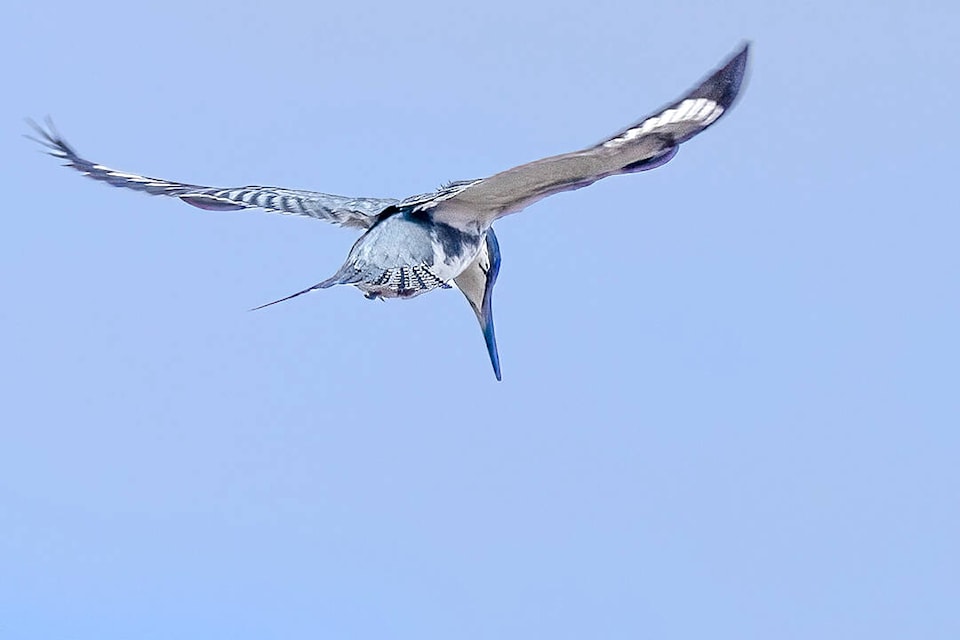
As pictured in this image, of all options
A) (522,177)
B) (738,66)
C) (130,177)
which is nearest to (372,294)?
(522,177)

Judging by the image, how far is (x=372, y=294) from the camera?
3.51 m

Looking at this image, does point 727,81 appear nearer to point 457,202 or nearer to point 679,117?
→ point 679,117

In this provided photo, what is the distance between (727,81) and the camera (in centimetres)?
323

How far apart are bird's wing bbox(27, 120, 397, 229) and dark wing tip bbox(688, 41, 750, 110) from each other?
0.92m

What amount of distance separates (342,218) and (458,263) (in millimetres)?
352

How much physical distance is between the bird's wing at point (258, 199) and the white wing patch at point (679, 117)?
73 cm

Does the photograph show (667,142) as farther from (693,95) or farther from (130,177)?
(130,177)

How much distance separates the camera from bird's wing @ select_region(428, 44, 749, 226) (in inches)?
128

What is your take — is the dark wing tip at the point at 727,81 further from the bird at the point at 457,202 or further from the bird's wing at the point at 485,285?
the bird's wing at the point at 485,285

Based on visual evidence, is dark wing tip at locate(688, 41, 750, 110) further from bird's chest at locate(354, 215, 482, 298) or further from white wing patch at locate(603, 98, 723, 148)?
bird's chest at locate(354, 215, 482, 298)

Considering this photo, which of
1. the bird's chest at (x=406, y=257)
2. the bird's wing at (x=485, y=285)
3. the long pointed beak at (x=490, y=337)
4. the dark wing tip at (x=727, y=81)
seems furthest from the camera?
the long pointed beak at (x=490, y=337)

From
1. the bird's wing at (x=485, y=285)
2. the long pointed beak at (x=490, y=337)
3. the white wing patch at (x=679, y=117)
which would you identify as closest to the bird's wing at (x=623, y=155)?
the white wing patch at (x=679, y=117)

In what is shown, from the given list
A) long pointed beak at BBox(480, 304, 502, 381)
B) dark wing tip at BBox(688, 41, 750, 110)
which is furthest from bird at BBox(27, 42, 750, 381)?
long pointed beak at BBox(480, 304, 502, 381)

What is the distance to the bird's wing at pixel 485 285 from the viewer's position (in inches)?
165
